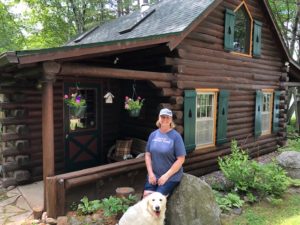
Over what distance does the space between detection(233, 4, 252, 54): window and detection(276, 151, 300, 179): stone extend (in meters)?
3.48

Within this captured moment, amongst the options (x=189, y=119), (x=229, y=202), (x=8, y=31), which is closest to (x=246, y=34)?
(x=189, y=119)

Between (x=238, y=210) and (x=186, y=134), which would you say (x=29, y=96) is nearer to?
(x=186, y=134)

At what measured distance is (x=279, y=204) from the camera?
19.2 ft

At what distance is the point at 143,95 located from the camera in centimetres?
754

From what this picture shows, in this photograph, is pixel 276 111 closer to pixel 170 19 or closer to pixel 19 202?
pixel 170 19

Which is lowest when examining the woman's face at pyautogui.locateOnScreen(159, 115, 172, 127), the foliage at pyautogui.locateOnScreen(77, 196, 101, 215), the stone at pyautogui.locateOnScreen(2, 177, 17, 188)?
the stone at pyautogui.locateOnScreen(2, 177, 17, 188)

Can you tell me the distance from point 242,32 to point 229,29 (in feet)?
A: 4.46

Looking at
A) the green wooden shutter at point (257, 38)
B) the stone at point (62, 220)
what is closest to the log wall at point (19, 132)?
the stone at point (62, 220)

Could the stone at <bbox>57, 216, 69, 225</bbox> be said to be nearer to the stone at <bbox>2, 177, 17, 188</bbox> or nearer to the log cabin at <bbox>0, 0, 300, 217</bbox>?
the log cabin at <bbox>0, 0, 300, 217</bbox>

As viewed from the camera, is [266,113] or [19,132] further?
[266,113]

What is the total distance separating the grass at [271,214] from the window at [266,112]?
4.44 metres

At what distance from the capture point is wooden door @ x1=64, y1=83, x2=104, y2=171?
7.30 meters

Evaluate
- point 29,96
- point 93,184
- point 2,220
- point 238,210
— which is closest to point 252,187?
point 238,210

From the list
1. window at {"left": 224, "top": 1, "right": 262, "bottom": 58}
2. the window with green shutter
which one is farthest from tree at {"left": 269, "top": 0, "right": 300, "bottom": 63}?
window at {"left": 224, "top": 1, "right": 262, "bottom": 58}
